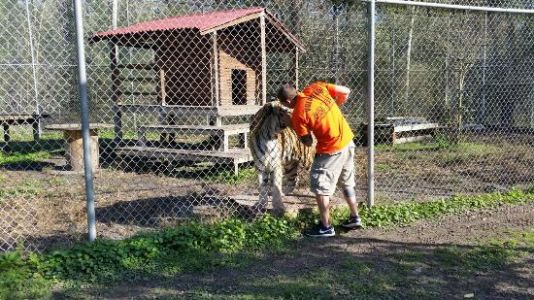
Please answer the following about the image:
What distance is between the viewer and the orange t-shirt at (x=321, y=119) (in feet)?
14.4

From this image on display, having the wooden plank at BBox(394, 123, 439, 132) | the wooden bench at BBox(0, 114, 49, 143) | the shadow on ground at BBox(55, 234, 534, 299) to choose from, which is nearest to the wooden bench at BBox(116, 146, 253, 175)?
the wooden bench at BBox(0, 114, 49, 143)

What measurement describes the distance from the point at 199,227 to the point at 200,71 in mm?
4941

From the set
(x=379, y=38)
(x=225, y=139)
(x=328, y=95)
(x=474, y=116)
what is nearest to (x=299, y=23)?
(x=379, y=38)

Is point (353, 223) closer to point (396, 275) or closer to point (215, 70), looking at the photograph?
point (396, 275)

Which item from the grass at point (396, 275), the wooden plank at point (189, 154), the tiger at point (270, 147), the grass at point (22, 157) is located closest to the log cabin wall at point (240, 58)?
the wooden plank at point (189, 154)

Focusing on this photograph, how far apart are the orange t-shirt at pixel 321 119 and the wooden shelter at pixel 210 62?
3512 millimetres

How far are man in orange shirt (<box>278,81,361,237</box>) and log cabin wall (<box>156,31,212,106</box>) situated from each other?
13.9 ft

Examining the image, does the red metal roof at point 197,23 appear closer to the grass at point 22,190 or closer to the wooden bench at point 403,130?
the grass at point 22,190

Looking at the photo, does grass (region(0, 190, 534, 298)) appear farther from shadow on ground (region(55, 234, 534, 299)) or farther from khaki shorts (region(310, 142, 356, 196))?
khaki shorts (region(310, 142, 356, 196))

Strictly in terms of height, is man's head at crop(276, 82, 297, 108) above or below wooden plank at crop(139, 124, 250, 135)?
above

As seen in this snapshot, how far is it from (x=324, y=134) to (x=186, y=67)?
5251 mm

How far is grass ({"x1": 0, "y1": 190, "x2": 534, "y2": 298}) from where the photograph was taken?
367 cm

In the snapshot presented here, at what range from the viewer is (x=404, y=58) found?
1412cm

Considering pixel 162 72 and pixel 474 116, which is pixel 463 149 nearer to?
pixel 474 116
